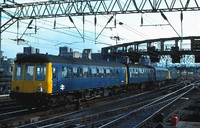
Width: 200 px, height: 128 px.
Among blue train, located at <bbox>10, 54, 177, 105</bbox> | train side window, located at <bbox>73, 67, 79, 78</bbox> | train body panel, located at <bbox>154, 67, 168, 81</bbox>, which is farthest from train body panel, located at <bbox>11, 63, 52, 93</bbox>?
train body panel, located at <bbox>154, 67, 168, 81</bbox>

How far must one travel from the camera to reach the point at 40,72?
14891 millimetres

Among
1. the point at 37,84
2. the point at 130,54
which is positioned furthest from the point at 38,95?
the point at 130,54

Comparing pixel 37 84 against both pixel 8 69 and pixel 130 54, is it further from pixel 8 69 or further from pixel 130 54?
pixel 8 69

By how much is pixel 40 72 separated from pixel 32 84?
2.76 feet

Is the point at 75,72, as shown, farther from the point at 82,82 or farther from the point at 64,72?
the point at 64,72

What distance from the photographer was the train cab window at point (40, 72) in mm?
14766

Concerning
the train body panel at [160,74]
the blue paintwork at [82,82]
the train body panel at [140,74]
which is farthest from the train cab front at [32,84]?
the train body panel at [160,74]

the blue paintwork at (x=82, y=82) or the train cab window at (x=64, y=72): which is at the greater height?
the train cab window at (x=64, y=72)

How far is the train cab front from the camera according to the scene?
14523mm

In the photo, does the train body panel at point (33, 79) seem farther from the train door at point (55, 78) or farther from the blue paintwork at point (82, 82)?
the blue paintwork at point (82, 82)

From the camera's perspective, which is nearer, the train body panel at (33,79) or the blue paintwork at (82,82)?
the train body panel at (33,79)

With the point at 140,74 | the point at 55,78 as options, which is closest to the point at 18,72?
the point at 55,78

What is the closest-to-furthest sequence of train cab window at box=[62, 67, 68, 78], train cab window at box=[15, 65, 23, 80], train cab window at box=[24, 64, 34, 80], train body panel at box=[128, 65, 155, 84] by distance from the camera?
train cab window at box=[24, 64, 34, 80] → train cab window at box=[15, 65, 23, 80] → train cab window at box=[62, 67, 68, 78] → train body panel at box=[128, 65, 155, 84]

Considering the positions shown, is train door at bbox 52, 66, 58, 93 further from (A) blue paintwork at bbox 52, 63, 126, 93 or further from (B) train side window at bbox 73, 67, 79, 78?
(B) train side window at bbox 73, 67, 79, 78
